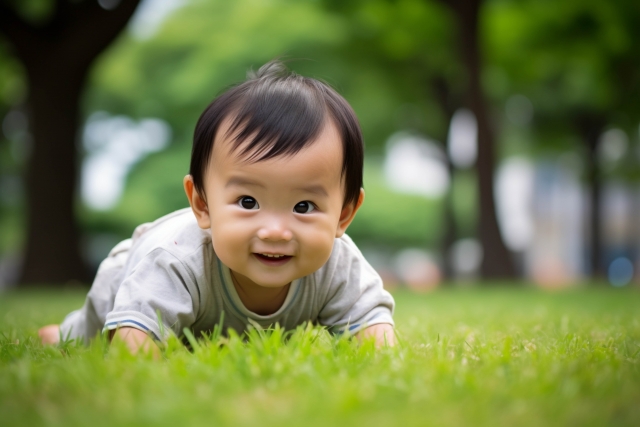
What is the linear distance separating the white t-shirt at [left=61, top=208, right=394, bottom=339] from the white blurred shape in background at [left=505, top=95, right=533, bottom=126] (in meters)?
15.9

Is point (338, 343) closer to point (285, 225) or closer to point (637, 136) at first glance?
point (285, 225)

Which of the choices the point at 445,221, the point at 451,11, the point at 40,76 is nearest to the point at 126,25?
the point at 40,76

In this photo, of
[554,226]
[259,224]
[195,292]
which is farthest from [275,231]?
[554,226]

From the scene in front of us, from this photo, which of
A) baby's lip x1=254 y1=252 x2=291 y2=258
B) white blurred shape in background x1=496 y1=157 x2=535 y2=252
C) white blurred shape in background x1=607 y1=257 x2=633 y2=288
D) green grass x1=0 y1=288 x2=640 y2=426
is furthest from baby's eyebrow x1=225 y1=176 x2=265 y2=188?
white blurred shape in background x1=496 y1=157 x2=535 y2=252

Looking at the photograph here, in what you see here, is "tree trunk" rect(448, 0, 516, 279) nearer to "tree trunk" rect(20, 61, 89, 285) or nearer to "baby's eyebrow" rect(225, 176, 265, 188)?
"tree trunk" rect(20, 61, 89, 285)

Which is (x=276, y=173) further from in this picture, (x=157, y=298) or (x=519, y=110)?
(x=519, y=110)

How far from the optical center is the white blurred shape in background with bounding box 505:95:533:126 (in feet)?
58.4

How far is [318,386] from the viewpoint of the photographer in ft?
5.26

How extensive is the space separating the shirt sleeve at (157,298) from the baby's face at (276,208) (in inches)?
8.6

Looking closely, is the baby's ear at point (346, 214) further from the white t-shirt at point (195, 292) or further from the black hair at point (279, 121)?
the white t-shirt at point (195, 292)

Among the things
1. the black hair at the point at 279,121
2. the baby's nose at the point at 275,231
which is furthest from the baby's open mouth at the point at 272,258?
the black hair at the point at 279,121

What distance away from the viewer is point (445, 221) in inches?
747

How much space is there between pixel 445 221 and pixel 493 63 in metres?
5.18

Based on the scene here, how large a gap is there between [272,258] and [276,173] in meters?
0.32
